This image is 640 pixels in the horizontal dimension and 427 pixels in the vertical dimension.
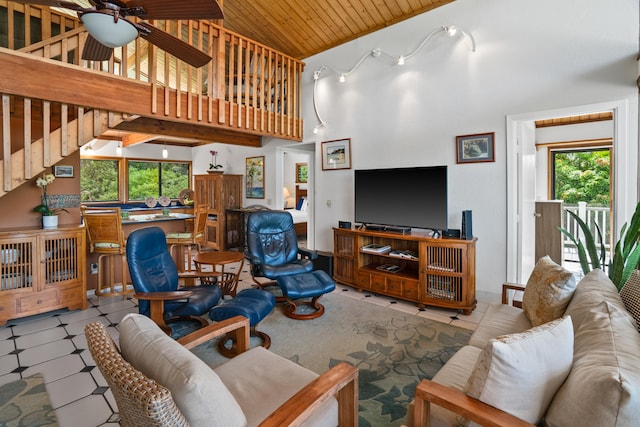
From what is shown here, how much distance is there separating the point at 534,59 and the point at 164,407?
419cm

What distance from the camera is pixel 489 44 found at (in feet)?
11.6

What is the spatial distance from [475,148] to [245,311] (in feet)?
10.2

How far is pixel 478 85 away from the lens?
3625 mm

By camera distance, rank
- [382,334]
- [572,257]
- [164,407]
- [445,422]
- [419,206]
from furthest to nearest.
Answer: [572,257]
[419,206]
[382,334]
[445,422]
[164,407]

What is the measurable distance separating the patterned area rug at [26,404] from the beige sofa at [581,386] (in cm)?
211

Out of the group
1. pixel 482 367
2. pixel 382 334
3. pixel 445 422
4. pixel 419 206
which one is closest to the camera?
pixel 482 367

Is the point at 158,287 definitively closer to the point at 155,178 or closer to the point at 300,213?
the point at 300,213

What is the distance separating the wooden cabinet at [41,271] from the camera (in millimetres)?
3081

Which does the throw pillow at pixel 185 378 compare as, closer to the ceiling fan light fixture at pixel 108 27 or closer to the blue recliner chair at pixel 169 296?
the blue recliner chair at pixel 169 296

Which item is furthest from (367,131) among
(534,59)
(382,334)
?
(382,334)

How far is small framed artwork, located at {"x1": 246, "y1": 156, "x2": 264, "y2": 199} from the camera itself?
6.49 metres

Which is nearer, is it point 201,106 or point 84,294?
→ point 84,294

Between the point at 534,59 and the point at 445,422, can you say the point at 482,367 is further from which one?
the point at 534,59

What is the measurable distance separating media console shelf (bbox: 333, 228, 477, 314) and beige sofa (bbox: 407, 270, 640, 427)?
1831 mm
